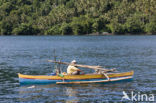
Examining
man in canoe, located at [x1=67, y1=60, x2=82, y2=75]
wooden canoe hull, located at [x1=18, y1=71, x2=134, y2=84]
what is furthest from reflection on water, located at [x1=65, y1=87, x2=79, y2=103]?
man in canoe, located at [x1=67, y1=60, x2=82, y2=75]

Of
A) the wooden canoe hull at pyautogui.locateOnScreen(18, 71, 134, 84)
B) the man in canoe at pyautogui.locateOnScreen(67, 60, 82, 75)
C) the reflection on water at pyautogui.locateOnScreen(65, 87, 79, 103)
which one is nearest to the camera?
the reflection on water at pyautogui.locateOnScreen(65, 87, 79, 103)

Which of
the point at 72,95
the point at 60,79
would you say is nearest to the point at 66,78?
the point at 60,79

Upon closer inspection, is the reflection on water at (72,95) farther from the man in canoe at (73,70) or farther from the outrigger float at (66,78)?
the man in canoe at (73,70)

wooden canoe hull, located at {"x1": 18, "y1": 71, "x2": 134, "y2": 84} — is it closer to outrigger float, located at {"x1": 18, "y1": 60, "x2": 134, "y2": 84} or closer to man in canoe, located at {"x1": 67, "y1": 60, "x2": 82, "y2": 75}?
outrigger float, located at {"x1": 18, "y1": 60, "x2": 134, "y2": 84}

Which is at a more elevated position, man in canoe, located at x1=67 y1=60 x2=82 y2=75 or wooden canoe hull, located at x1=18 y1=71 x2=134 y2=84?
man in canoe, located at x1=67 y1=60 x2=82 y2=75

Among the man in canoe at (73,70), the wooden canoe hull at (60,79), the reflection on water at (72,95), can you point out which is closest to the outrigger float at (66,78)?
the wooden canoe hull at (60,79)

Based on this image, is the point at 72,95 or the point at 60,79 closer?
the point at 72,95

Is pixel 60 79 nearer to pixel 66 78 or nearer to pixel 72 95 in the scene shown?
pixel 66 78

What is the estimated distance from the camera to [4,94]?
38.7 m

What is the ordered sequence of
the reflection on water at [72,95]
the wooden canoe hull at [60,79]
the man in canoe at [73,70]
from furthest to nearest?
1. the wooden canoe hull at [60,79]
2. the man in canoe at [73,70]
3. the reflection on water at [72,95]

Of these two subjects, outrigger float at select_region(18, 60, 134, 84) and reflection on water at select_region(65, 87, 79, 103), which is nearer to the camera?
reflection on water at select_region(65, 87, 79, 103)

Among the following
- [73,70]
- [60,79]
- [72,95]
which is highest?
[73,70]

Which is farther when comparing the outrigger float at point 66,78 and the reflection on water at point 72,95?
the outrigger float at point 66,78

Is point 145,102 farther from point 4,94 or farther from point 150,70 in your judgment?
point 150,70
